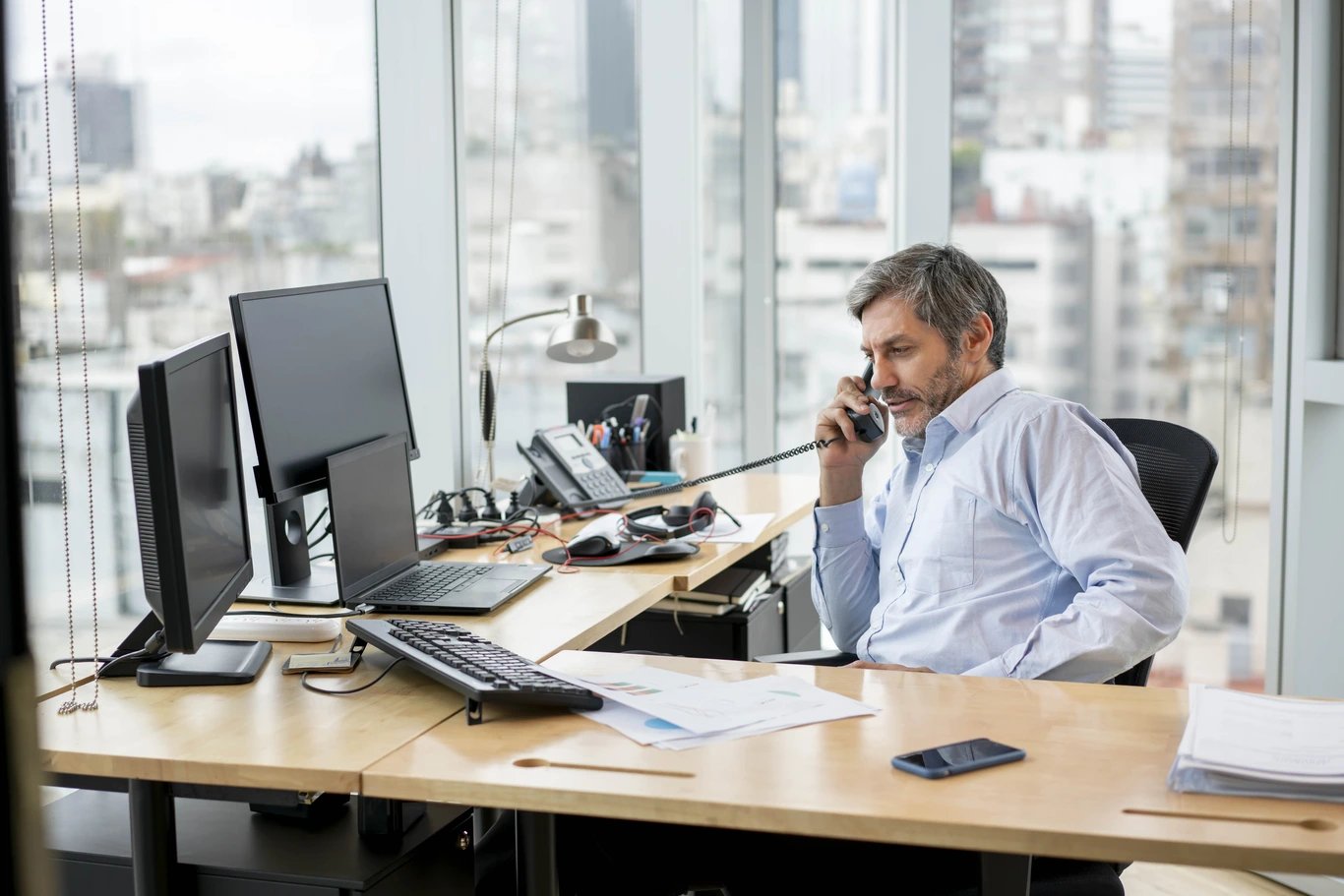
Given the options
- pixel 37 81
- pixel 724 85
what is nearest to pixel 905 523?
pixel 37 81

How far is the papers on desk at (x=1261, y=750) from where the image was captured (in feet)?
4.13

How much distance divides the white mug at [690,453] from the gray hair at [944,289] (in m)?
1.32

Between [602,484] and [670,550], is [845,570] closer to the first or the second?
[670,550]

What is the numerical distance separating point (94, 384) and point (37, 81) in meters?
0.47

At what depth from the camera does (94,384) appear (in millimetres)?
2080

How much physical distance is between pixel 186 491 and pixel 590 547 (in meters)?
0.95

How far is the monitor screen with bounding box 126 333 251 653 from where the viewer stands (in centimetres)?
155

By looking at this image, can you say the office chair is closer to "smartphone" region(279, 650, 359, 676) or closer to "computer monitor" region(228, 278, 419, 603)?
"smartphone" region(279, 650, 359, 676)

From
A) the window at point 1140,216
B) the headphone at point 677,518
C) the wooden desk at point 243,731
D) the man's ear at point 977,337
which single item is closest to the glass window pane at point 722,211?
the window at point 1140,216

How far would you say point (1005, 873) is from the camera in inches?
50.8

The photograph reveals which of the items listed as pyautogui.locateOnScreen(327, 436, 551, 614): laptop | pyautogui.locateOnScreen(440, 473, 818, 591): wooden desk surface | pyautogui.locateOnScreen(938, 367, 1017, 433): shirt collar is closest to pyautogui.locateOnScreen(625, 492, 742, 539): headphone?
pyautogui.locateOnScreen(440, 473, 818, 591): wooden desk surface

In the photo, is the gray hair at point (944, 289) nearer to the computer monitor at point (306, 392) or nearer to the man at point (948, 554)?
the man at point (948, 554)

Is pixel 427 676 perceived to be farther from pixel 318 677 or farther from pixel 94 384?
pixel 94 384

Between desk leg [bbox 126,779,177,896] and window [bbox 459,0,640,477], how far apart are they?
178cm
